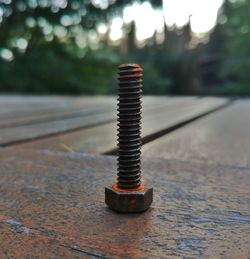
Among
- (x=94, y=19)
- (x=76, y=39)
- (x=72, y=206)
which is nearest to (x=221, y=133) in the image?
(x=72, y=206)

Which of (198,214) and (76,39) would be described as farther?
(76,39)

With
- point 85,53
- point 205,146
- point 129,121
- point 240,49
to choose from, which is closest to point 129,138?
point 129,121

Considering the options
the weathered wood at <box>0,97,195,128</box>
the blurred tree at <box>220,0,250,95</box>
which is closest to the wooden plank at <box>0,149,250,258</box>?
the weathered wood at <box>0,97,195,128</box>

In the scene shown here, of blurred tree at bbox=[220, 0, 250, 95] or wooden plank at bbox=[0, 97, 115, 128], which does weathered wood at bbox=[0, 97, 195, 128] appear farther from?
blurred tree at bbox=[220, 0, 250, 95]

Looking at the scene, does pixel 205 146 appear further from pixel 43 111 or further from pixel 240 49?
pixel 240 49

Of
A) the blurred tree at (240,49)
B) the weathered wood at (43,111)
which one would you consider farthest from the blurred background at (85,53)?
the weathered wood at (43,111)

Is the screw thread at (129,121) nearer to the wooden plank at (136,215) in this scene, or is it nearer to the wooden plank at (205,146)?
the wooden plank at (136,215)

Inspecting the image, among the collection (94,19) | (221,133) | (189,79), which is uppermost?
(94,19)

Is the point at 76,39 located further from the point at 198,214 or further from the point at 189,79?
the point at 198,214
